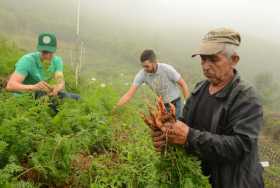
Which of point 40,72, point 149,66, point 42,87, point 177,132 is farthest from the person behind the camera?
point 149,66

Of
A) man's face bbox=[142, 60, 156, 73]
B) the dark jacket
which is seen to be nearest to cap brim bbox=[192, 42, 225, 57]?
the dark jacket

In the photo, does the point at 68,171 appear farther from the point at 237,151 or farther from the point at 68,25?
the point at 68,25

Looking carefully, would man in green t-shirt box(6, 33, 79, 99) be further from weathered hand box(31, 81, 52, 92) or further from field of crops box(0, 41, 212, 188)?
field of crops box(0, 41, 212, 188)

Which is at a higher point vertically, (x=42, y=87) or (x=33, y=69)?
(x=33, y=69)

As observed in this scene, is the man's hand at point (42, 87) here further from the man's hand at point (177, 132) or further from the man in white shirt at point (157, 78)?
the man's hand at point (177, 132)

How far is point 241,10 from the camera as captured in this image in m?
88.8

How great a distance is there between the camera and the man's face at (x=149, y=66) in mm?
A: 5922

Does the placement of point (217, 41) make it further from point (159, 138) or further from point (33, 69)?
point (33, 69)

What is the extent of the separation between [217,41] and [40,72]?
10.4 ft

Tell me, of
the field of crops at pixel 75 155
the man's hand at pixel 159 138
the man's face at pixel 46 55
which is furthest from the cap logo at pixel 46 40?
the man's hand at pixel 159 138

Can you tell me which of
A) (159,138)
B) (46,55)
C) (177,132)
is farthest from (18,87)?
(177,132)

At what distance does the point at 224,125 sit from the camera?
9.43 feet

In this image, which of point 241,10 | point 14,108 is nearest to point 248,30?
point 241,10

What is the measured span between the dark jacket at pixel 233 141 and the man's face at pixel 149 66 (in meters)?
3.03
